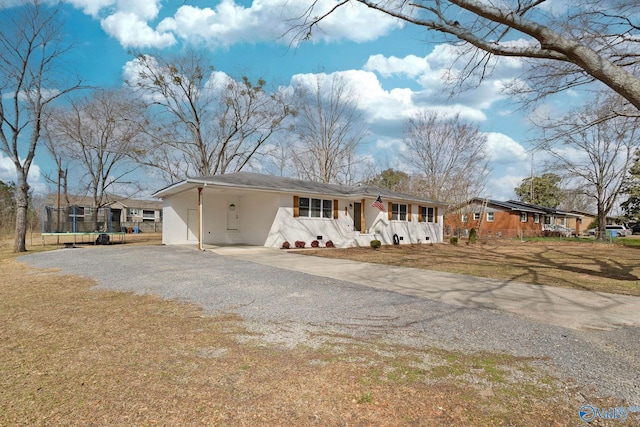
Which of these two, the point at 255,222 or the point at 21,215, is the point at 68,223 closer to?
the point at 21,215

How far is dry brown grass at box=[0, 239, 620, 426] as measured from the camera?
7.49ft

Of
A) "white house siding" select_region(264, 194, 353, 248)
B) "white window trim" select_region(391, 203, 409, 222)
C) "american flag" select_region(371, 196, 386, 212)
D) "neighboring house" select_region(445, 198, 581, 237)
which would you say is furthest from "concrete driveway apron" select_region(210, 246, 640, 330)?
"neighboring house" select_region(445, 198, 581, 237)

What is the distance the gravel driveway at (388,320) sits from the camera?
128 inches

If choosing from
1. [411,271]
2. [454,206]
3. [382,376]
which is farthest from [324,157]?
[382,376]

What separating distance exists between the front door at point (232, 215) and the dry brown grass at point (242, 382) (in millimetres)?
13277

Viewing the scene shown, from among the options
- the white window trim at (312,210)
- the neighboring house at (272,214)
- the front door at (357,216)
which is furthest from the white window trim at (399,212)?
the white window trim at (312,210)

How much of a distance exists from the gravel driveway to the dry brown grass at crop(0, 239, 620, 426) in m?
0.35

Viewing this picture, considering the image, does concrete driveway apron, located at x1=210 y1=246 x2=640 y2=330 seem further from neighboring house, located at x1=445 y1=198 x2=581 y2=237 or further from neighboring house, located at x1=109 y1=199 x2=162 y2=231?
neighboring house, located at x1=109 y1=199 x2=162 y2=231

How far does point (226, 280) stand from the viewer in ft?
23.9

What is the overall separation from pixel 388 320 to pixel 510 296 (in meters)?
2.99

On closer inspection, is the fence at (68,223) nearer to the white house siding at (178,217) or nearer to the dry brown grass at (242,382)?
the white house siding at (178,217)

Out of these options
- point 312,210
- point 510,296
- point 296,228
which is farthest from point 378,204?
point 510,296

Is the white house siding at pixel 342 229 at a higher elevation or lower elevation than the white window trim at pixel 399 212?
lower

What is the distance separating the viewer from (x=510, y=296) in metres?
6.20
